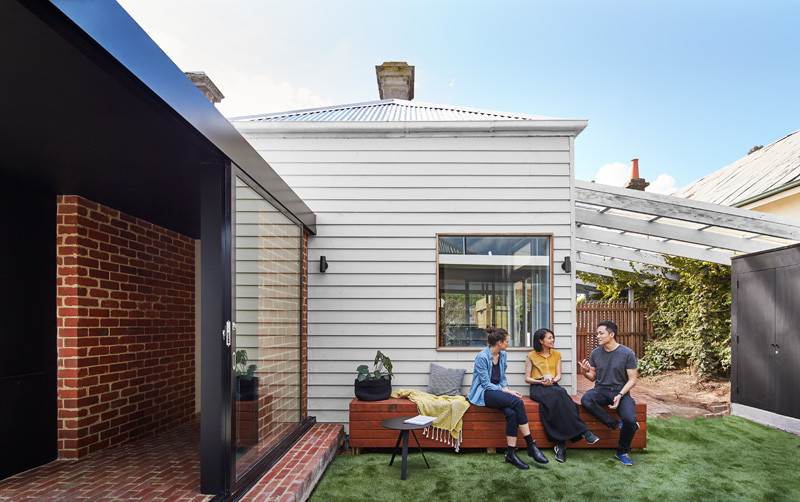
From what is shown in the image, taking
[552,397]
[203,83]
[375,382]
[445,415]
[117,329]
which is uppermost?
[203,83]

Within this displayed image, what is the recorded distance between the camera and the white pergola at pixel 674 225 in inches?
211

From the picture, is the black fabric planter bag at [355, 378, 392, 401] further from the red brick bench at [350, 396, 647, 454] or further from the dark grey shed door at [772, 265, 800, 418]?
the dark grey shed door at [772, 265, 800, 418]

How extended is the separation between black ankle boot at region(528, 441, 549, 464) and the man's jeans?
2.14ft

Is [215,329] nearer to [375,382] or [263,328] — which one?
[263,328]

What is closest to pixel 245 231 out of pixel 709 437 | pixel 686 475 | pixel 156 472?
pixel 156 472

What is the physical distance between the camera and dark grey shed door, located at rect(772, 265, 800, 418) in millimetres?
5043

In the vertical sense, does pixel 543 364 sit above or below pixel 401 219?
below

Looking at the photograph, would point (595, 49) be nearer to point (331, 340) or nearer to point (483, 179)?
point (483, 179)

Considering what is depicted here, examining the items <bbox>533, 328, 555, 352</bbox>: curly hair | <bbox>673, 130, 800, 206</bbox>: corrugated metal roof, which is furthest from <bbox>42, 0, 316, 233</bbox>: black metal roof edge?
<bbox>673, 130, 800, 206</bbox>: corrugated metal roof

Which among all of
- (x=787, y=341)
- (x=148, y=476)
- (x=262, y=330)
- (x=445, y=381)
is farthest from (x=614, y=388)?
(x=148, y=476)

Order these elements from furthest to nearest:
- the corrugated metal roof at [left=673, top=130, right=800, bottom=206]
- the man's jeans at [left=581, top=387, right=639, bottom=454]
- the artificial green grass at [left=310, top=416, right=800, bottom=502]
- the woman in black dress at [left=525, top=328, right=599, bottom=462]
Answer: the corrugated metal roof at [left=673, top=130, right=800, bottom=206], the woman in black dress at [left=525, top=328, right=599, bottom=462], the man's jeans at [left=581, top=387, right=639, bottom=454], the artificial green grass at [left=310, top=416, right=800, bottom=502]

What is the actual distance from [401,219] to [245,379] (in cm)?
264

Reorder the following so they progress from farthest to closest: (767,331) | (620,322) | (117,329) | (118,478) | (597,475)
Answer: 1. (620,322)
2. (767,331)
3. (117,329)
4. (597,475)
5. (118,478)

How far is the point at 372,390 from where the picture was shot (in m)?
4.50
